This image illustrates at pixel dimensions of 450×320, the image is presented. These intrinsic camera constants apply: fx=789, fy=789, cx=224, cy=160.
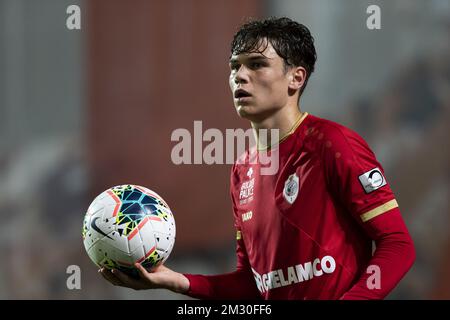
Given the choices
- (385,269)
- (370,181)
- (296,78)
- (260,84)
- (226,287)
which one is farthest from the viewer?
(226,287)

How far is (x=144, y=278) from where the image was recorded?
3.22 m

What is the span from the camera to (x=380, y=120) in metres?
7.67

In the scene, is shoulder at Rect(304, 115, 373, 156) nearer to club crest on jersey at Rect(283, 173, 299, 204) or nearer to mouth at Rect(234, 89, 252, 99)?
club crest on jersey at Rect(283, 173, 299, 204)

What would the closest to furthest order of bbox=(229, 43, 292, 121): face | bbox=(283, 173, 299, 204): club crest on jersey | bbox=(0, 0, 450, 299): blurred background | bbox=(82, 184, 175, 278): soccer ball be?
Result: bbox=(82, 184, 175, 278): soccer ball, bbox=(283, 173, 299, 204): club crest on jersey, bbox=(229, 43, 292, 121): face, bbox=(0, 0, 450, 299): blurred background

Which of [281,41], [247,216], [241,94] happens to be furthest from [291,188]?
[281,41]

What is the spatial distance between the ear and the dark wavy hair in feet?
0.08

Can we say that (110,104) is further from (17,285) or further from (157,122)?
(17,285)

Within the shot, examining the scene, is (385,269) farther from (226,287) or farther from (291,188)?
(226,287)

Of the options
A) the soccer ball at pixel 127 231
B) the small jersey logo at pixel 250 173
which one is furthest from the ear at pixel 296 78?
the soccer ball at pixel 127 231

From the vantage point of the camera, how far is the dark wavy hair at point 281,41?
3475 millimetres

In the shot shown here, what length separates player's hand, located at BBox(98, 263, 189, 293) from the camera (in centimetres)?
320

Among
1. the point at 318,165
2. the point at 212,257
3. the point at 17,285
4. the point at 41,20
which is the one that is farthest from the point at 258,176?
the point at 41,20

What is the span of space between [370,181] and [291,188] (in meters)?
0.37

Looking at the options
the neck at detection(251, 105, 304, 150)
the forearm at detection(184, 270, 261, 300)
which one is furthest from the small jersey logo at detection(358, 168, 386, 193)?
the forearm at detection(184, 270, 261, 300)
